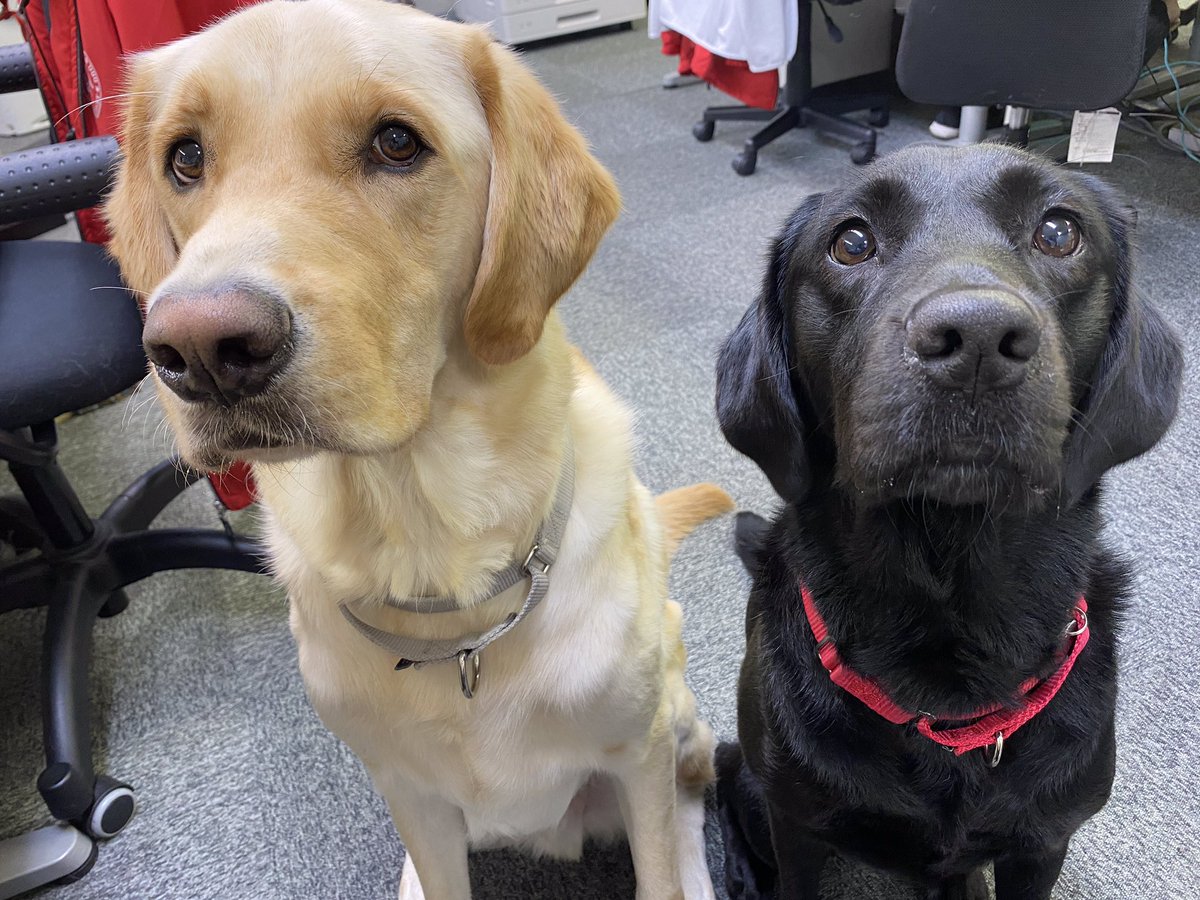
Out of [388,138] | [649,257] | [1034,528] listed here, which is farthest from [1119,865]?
[649,257]

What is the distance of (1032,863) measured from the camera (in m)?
1.00

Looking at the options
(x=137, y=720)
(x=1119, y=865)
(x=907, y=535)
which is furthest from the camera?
(x=137, y=720)

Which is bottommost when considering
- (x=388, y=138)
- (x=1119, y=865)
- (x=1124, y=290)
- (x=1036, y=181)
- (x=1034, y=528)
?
(x=1119, y=865)

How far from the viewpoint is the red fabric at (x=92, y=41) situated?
4.73ft

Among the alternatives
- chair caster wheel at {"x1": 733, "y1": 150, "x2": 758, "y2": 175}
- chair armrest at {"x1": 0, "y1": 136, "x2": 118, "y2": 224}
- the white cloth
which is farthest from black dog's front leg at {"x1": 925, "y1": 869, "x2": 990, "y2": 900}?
chair caster wheel at {"x1": 733, "y1": 150, "x2": 758, "y2": 175}

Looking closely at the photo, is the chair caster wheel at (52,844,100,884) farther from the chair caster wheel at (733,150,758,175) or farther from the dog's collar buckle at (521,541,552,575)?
the chair caster wheel at (733,150,758,175)

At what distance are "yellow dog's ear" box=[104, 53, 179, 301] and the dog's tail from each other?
870 millimetres

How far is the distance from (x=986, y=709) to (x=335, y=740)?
1.12 meters

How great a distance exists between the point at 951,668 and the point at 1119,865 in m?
0.62

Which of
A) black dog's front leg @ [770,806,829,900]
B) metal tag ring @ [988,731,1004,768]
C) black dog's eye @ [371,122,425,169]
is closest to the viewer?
black dog's eye @ [371,122,425,169]

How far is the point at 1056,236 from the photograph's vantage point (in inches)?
34.3

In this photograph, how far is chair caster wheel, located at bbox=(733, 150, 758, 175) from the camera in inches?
132

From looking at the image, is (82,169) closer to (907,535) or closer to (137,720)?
(137,720)

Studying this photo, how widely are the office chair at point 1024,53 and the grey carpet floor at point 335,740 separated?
57 centimetres
